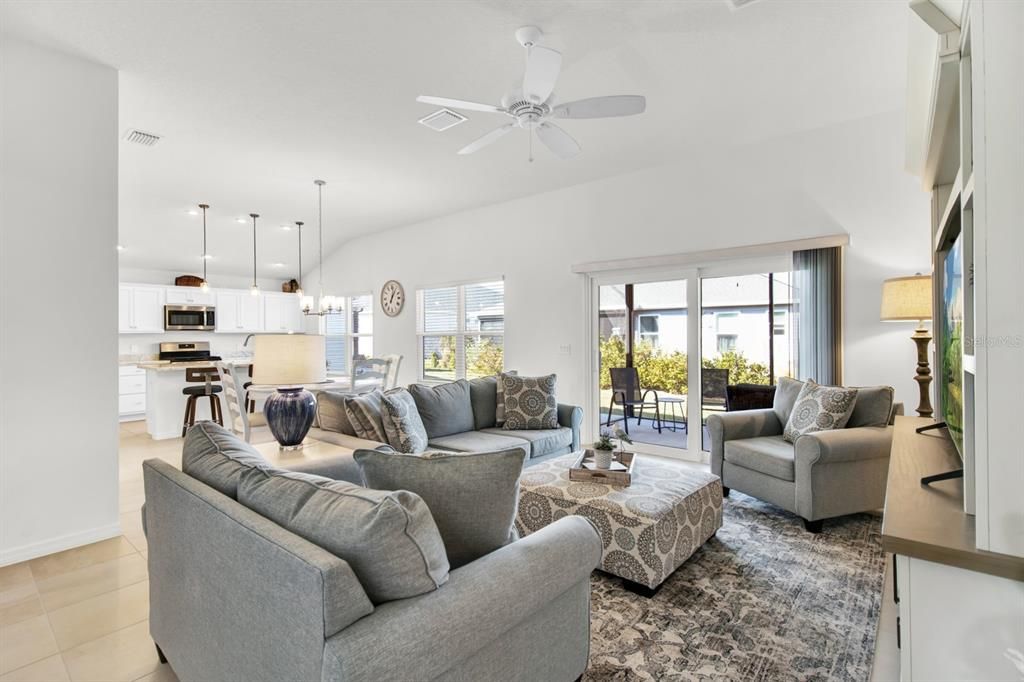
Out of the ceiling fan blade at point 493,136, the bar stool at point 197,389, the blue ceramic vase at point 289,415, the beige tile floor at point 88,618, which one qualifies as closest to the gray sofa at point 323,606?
the beige tile floor at point 88,618

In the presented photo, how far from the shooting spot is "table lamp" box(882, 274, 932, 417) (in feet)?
9.95

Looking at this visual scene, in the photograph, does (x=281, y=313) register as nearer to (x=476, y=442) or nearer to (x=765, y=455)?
(x=476, y=442)

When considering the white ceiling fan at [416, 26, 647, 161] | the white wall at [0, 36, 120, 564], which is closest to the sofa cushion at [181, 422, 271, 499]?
the white wall at [0, 36, 120, 564]

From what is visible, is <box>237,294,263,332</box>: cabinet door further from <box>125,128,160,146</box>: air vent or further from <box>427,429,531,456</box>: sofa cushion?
<box>427,429,531,456</box>: sofa cushion

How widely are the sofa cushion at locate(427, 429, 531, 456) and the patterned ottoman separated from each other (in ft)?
2.34

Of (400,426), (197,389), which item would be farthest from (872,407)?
(197,389)

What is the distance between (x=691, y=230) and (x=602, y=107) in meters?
2.28

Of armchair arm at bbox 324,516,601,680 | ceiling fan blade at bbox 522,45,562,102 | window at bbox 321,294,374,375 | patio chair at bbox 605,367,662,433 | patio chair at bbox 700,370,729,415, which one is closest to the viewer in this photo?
armchair arm at bbox 324,516,601,680

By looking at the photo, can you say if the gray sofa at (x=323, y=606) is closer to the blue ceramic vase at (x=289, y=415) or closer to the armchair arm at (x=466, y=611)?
the armchair arm at (x=466, y=611)

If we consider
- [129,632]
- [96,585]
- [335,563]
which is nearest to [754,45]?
[335,563]

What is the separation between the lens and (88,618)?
214 centimetres

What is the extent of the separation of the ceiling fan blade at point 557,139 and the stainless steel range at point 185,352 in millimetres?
6574

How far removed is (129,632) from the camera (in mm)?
2039

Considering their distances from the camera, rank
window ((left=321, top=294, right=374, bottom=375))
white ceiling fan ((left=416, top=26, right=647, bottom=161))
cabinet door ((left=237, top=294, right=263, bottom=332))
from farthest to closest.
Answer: cabinet door ((left=237, top=294, right=263, bottom=332)), window ((left=321, top=294, right=374, bottom=375)), white ceiling fan ((left=416, top=26, right=647, bottom=161))
